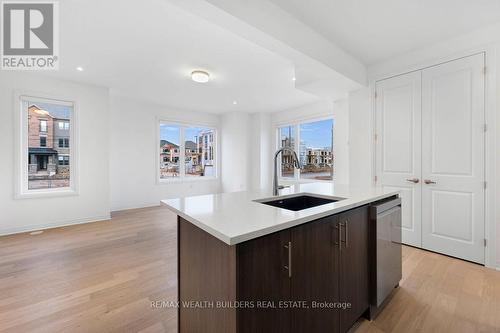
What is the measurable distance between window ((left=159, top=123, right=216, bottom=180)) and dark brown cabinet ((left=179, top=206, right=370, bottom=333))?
5272mm

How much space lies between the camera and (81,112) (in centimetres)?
417

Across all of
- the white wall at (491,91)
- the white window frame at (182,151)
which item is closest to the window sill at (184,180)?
the white window frame at (182,151)

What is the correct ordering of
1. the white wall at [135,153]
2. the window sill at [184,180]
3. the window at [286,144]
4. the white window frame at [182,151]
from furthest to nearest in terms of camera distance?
the window at [286,144], the window sill at [184,180], the white window frame at [182,151], the white wall at [135,153]

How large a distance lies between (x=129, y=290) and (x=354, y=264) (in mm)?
1963

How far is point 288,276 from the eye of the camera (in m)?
1.04

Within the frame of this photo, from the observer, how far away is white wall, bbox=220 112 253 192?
6.69 m

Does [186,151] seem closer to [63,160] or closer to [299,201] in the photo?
[63,160]

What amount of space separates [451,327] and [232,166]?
18.9 feet

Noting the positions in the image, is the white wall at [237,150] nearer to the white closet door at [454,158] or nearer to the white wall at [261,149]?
the white wall at [261,149]

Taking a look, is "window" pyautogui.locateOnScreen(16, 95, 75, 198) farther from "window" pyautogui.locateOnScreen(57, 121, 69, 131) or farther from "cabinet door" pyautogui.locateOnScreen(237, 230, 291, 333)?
"cabinet door" pyautogui.locateOnScreen(237, 230, 291, 333)

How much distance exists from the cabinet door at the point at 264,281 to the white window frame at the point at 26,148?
4.59 meters

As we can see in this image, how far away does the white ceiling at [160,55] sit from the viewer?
2246mm

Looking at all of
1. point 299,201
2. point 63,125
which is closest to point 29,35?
point 63,125

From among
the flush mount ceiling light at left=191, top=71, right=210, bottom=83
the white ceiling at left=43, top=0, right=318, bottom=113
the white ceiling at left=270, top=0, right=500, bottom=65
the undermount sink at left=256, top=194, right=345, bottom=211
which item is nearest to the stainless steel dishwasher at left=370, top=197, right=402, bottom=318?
the undermount sink at left=256, top=194, right=345, bottom=211
